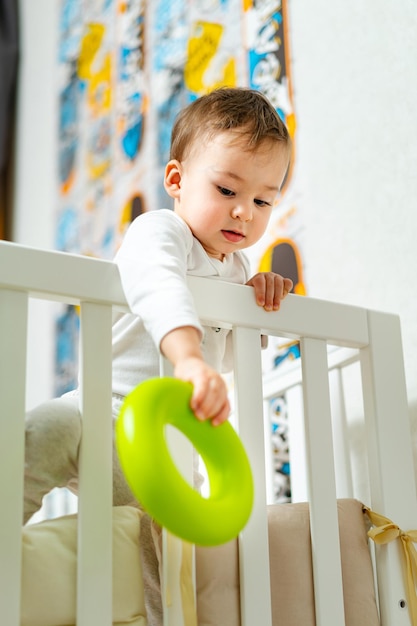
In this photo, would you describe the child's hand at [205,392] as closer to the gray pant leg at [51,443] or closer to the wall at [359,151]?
the gray pant leg at [51,443]

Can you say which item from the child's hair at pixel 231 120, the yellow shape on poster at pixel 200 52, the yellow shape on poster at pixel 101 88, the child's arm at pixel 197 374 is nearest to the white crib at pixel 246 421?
the child's arm at pixel 197 374

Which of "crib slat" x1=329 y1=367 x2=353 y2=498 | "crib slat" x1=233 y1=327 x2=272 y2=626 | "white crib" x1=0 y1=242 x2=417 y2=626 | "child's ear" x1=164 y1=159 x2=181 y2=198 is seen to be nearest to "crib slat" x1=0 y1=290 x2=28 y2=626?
"white crib" x1=0 y1=242 x2=417 y2=626

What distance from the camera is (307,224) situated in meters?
1.42

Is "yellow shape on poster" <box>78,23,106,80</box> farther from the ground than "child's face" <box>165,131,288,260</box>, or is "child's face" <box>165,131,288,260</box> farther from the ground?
"yellow shape on poster" <box>78,23,106,80</box>

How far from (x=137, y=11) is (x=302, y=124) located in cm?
86

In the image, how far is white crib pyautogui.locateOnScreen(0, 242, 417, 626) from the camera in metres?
0.74

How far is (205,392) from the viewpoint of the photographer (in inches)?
26.7

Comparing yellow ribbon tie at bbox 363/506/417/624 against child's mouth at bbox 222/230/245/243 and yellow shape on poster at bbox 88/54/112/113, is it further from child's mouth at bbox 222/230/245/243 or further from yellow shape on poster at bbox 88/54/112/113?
yellow shape on poster at bbox 88/54/112/113

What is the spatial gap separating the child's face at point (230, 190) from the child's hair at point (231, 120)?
0.01 meters

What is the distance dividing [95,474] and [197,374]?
0.16 m

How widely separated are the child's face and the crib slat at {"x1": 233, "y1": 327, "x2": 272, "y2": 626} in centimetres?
16

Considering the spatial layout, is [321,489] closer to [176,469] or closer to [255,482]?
[255,482]

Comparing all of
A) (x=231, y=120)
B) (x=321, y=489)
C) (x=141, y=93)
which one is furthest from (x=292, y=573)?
(x=141, y=93)

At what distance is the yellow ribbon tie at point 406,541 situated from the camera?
0.94 meters
